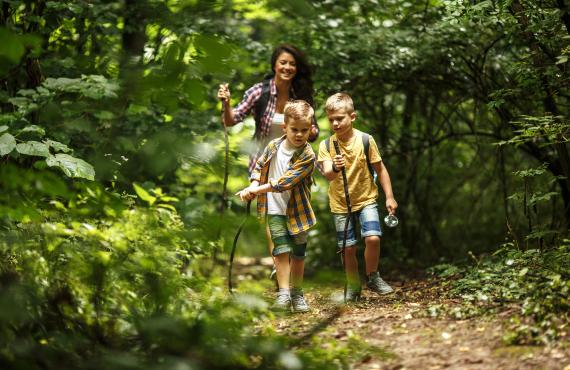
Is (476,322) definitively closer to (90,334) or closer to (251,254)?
(90,334)

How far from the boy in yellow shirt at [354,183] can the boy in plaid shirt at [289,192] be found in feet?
1.03

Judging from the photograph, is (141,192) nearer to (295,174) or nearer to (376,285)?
(295,174)

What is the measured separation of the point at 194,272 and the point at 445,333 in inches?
122

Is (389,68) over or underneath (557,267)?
over

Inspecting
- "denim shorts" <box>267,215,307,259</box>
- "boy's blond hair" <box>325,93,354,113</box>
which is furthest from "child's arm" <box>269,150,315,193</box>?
"boy's blond hair" <box>325,93,354,113</box>

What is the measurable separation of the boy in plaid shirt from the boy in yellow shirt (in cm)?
32

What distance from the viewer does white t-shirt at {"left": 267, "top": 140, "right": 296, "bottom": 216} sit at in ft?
15.6

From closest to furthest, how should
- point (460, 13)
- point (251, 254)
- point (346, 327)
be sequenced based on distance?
1. point (251, 254)
2. point (346, 327)
3. point (460, 13)

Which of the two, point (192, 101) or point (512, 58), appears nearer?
point (192, 101)

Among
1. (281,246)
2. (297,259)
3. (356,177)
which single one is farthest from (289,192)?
(356,177)

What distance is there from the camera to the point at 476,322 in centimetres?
390

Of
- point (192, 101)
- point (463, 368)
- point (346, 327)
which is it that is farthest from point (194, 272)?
point (192, 101)

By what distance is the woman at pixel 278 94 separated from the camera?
5.50m

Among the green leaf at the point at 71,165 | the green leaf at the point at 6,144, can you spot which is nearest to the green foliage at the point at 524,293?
the green leaf at the point at 71,165
